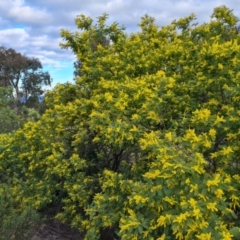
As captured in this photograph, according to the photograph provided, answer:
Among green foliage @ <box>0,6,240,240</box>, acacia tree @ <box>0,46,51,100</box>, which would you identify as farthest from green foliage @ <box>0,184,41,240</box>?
acacia tree @ <box>0,46,51,100</box>

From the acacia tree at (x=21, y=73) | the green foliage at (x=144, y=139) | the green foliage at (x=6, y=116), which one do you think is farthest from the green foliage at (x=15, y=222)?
the acacia tree at (x=21, y=73)

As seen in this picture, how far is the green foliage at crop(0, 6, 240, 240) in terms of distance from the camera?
10.3ft

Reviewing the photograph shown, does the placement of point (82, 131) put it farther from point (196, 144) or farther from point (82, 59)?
point (196, 144)

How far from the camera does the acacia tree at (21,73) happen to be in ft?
92.4

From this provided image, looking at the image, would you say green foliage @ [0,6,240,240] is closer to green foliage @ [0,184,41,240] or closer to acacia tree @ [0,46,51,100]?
green foliage @ [0,184,41,240]

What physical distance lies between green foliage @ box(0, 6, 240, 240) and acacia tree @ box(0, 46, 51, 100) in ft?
70.7

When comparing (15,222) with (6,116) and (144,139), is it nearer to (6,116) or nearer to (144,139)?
(144,139)

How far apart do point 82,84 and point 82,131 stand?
0.75 metres

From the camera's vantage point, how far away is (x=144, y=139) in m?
3.58

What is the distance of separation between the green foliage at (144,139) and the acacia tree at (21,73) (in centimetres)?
2154

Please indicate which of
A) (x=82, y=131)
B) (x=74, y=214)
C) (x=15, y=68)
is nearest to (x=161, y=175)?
(x=82, y=131)

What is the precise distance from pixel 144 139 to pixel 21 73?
27210mm

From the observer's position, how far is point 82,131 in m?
5.38

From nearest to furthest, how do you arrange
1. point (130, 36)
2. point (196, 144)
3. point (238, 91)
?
point (196, 144) < point (238, 91) < point (130, 36)
